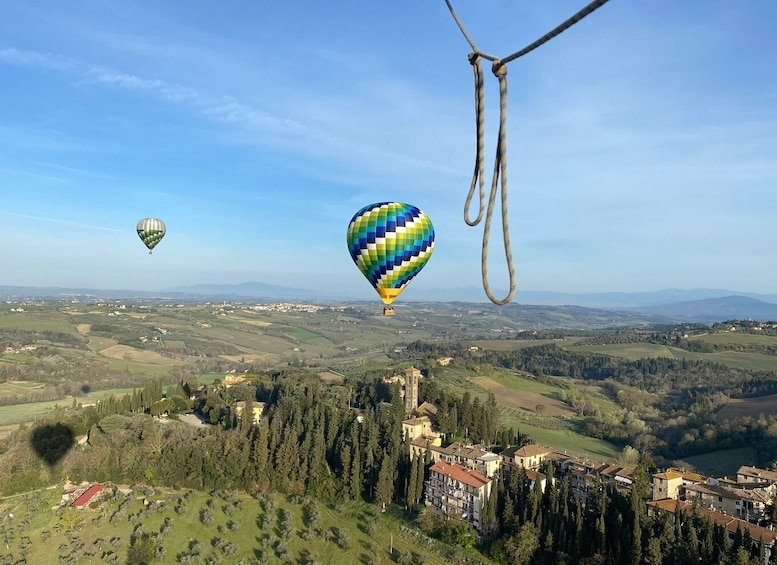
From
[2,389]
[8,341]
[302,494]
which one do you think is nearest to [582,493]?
[302,494]

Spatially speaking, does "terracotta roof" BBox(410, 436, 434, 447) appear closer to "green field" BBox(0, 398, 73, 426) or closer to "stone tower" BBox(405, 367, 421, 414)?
"stone tower" BBox(405, 367, 421, 414)

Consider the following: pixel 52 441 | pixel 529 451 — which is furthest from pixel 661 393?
pixel 52 441

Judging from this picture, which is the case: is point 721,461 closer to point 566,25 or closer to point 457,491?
point 457,491

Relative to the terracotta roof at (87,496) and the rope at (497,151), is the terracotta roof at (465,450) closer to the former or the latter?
the terracotta roof at (87,496)

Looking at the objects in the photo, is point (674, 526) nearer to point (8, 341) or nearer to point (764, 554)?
point (764, 554)

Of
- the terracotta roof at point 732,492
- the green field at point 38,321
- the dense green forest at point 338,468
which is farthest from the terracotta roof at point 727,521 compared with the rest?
the green field at point 38,321

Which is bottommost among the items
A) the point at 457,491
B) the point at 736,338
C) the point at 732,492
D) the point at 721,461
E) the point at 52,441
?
the point at 721,461
